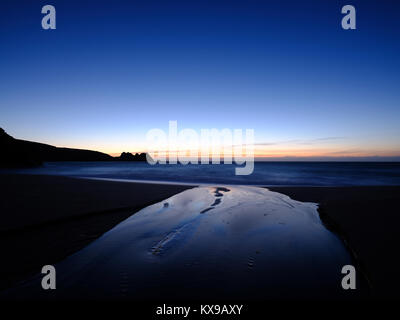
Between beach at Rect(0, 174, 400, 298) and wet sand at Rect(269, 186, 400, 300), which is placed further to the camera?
beach at Rect(0, 174, 400, 298)

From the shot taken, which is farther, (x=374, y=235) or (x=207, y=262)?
(x=374, y=235)

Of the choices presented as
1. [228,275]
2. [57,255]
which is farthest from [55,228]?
[228,275]

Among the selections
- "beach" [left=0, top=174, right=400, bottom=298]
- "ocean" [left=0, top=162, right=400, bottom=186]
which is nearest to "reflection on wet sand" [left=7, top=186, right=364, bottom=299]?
"beach" [left=0, top=174, right=400, bottom=298]

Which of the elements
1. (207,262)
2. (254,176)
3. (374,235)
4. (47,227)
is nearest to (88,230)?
(47,227)

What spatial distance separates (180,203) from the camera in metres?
9.48

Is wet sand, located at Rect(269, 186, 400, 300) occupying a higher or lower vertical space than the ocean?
higher

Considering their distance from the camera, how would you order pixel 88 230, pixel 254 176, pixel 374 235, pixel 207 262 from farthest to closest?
pixel 254 176 → pixel 88 230 → pixel 374 235 → pixel 207 262

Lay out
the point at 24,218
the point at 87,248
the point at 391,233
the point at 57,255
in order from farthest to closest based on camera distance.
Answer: the point at 24,218 → the point at 391,233 → the point at 87,248 → the point at 57,255

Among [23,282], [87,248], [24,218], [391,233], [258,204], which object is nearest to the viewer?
[23,282]

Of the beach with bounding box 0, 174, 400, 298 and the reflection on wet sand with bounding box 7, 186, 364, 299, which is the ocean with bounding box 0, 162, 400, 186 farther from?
the reflection on wet sand with bounding box 7, 186, 364, 299

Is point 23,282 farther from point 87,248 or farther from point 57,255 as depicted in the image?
point 87,248

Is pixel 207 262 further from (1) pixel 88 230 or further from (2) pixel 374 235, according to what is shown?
(2) pixel 374 235

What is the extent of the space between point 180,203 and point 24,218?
18.6ft
